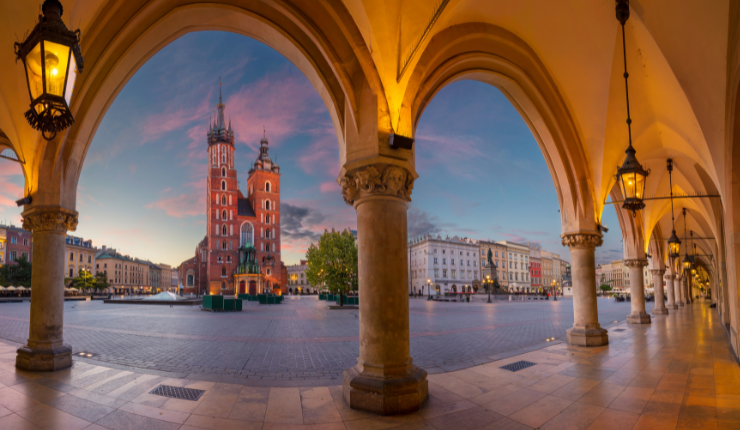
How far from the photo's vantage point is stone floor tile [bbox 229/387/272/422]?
4658mm

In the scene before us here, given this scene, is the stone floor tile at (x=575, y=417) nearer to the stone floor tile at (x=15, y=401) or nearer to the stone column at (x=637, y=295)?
the stone floor tile at (x=15, y=401)

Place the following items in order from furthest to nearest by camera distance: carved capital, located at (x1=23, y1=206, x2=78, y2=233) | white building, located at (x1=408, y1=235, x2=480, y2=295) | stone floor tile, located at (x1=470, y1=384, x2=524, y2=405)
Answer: white building, located at (x1=408, y1=235, x2=480, y2=295) < carved capital, located at (x1=23, y1=206, x2=78, y2=233) < stone floor tile, located at (x1=470, y1=384, x2=524, y2=405)

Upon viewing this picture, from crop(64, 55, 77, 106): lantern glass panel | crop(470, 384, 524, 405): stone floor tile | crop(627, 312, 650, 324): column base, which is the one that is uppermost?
crop(64, 55, 77, 106): lantern glass panel

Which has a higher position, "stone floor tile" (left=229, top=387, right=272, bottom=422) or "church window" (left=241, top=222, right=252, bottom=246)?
"church window" (left=241, top=222, right=252, bottom=246)

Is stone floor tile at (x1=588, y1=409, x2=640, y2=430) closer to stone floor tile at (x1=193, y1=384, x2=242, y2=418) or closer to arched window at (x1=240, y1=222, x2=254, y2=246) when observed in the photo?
stone floor tile at (x1=193, y1=384, x2=242, y2=418)

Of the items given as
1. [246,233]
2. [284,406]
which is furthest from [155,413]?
[246,233]

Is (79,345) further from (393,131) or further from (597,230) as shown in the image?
(597,230)

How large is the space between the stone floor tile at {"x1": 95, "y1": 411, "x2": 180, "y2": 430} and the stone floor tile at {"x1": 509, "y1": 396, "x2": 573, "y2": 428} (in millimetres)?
3928

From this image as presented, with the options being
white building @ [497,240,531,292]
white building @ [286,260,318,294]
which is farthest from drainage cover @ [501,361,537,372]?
white building @ [286,260,318,294]

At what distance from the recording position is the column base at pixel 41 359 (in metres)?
6.84

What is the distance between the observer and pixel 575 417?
458cm

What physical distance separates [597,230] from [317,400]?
8.80 metres

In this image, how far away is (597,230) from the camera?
10438mm

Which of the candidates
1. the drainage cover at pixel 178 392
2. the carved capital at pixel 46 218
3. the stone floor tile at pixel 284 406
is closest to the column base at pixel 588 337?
the stone floor tile at pixel 284 406
